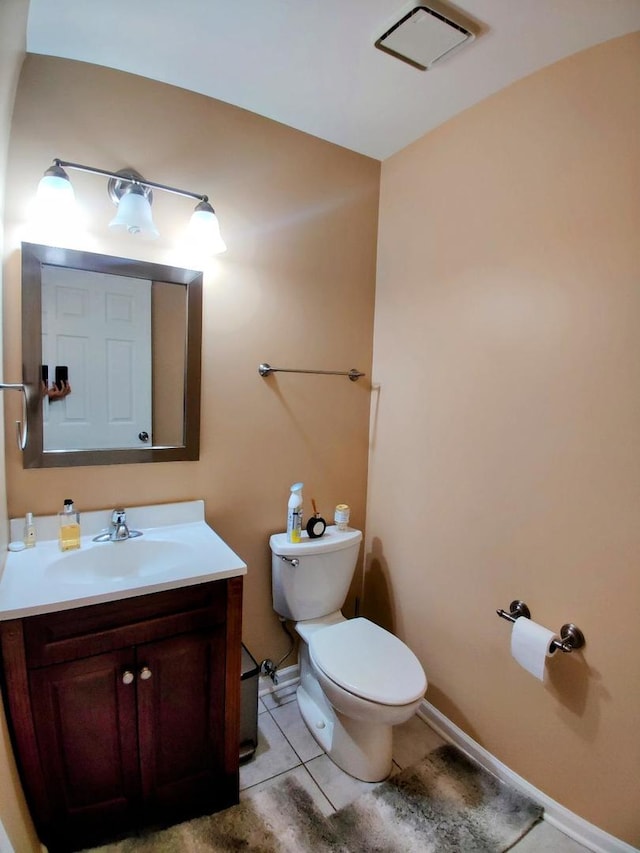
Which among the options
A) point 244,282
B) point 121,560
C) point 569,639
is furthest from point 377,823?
point 244,282

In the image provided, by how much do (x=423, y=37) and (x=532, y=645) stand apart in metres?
1.92

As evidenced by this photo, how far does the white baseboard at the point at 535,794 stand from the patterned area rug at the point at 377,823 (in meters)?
0.03

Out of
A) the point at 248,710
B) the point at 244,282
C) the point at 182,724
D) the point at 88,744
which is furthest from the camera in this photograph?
the point at 244,282

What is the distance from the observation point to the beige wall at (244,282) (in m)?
1.39

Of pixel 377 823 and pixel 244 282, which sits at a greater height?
pixel 244 282

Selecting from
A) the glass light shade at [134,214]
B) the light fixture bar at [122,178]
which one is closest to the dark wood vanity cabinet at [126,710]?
the glass light shade at [134,214]

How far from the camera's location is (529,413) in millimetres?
1451

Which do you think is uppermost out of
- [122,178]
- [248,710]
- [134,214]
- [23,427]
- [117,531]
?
[122,178]

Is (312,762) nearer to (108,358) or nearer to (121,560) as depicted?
(121,560)

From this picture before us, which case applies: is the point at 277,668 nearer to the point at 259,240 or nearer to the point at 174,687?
the point at 174,687

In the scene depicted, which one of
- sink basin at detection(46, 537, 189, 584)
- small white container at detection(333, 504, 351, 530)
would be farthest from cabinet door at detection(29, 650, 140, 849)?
small white container at detection(333, 504, 351, 530)

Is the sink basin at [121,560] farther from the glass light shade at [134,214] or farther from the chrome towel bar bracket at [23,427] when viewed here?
the glass light shade at [134,214]

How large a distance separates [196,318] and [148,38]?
0.86 m

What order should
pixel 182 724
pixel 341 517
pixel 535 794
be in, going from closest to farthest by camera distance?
pixel 182 724 < pixel 535 794 < pixel 341 517
